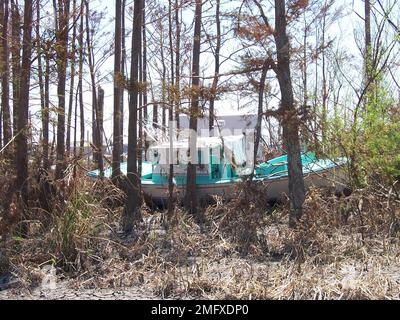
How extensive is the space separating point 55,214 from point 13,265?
1367 mm

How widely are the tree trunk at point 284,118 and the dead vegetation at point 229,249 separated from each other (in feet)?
1.37

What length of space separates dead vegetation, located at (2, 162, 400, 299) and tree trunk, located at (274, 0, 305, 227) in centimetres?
42

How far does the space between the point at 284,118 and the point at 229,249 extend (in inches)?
112

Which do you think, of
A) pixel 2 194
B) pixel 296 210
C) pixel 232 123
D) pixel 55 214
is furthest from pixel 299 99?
pixel 232 123

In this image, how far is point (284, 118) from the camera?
10.0m

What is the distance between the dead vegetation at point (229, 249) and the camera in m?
6.64

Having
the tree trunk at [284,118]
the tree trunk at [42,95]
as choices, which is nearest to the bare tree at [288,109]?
the tree trunk at [284,118]

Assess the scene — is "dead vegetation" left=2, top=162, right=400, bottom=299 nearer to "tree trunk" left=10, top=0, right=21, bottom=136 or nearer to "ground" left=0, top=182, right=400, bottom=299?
"ground" left=0, top=182, right=400, bottom=299

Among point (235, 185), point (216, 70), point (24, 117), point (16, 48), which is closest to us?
point (24, 117)

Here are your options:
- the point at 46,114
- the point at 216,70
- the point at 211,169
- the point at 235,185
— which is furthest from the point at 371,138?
the point at 216,70

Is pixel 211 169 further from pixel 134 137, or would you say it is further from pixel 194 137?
pixel 134 137

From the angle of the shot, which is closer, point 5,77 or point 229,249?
point 229,249

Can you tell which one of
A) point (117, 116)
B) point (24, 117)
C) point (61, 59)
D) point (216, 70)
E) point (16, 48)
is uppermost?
point (216, 70)

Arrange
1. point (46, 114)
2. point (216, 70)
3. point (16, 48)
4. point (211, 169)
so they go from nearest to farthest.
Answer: point (16, 48) < point (46, 114) < point (211, 169) < point (216, 70)
